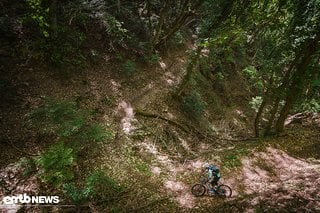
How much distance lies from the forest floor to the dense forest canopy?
9cm

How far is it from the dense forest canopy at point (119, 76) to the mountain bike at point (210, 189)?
7.07 feet

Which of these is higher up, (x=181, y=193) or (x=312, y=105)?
(x=312, y=105)

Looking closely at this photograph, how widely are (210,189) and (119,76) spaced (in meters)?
9.37

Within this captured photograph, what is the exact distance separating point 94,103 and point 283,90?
10.2m

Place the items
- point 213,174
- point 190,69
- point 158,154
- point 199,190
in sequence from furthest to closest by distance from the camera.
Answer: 1. point 190,69
2. point 158,154
3. point 199,190
4. point 213,174

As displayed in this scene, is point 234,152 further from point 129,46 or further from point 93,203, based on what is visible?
point 129,46

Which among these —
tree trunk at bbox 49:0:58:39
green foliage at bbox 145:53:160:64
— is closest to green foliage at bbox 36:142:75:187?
tree trunk at bbox 49:0:58:39

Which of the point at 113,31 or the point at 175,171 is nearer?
the point at 175,171

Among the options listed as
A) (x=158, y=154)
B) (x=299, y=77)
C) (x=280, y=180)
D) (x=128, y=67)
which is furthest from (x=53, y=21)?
(x=280, y=180)

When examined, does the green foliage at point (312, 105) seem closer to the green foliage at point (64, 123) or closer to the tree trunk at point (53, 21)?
→ the green foliage at point (64, 123)

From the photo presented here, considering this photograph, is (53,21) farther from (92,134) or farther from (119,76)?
(92,134)

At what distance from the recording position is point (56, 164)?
28.8 feet

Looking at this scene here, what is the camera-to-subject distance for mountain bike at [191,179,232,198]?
9758 mm

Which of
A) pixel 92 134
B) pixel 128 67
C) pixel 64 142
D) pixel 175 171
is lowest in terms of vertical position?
pixel 175 171
